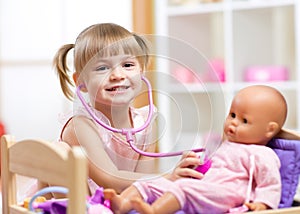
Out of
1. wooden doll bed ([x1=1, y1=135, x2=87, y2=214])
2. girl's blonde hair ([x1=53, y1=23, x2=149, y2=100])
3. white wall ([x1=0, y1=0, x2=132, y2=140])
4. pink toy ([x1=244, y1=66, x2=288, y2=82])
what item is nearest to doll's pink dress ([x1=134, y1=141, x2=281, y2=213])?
wooden doll bed ([x1=1, y1=135, x2=87, y2=214])

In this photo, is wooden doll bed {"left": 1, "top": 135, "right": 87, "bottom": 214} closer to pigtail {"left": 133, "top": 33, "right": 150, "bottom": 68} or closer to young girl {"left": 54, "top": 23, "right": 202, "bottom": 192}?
young girl {"left": 54, "top": 23, "right": 202, "bottom": 192}

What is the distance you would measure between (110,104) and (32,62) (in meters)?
1.97

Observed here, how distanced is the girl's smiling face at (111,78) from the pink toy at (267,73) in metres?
1.45

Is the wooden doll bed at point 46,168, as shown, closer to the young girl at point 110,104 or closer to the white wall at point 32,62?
the young girl at point 110,104

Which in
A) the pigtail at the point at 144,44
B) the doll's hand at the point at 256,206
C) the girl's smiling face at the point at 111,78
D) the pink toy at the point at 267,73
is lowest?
the doll's hand at the point at 256,206

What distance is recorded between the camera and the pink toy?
106 inches

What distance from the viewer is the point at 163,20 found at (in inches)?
114

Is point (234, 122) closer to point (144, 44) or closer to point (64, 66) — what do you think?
point (144, 44)

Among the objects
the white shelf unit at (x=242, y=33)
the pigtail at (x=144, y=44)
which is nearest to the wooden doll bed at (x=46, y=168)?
the pigtail at (x=144, y=44)

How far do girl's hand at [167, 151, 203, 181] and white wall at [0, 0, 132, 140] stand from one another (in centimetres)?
195

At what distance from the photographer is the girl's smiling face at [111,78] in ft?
4.33

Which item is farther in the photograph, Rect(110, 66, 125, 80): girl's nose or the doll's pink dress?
Rect(110, 66, 125, 80): girl's nose

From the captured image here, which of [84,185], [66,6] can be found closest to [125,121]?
[84,185]

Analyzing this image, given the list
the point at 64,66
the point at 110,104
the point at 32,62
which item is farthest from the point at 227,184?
the point at 32,62
